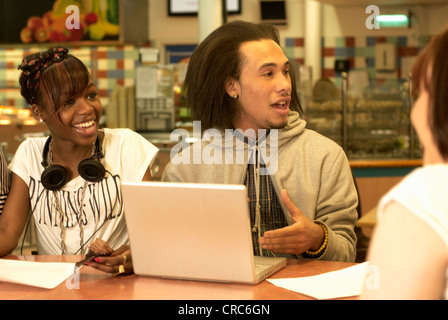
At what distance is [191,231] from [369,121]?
3628 millimetres

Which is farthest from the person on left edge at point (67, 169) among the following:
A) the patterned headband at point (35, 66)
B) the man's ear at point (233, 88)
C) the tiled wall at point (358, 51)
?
the tiled wall at point (358, 51)

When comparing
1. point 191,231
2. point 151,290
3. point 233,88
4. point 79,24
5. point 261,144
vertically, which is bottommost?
point 151,290

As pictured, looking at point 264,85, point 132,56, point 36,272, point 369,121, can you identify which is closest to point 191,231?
point 36,272

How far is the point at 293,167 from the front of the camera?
1999 mm

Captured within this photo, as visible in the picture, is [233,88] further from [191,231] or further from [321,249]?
[191,231]

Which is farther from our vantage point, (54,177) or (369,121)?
(369,121)

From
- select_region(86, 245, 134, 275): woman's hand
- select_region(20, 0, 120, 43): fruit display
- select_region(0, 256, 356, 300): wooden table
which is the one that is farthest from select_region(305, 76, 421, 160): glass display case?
select_region(86, 245, 134, 275): woman's hand

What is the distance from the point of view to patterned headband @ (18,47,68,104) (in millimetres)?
1915

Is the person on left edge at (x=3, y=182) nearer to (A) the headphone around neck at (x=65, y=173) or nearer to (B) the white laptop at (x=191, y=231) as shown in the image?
(A) the headphone around neck at (x=65, y=173)

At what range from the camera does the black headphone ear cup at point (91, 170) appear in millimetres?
1905

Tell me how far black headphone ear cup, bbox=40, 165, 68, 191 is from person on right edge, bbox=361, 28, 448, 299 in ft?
4.16

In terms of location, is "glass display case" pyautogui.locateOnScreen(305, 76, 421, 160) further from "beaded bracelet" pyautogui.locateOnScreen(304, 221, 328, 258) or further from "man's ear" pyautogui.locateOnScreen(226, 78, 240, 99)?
"beaded bracelet" pyautogui.locateOnScreen(304, 221, 328, 258)

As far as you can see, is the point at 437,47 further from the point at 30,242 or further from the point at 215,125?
the point at 30,242
